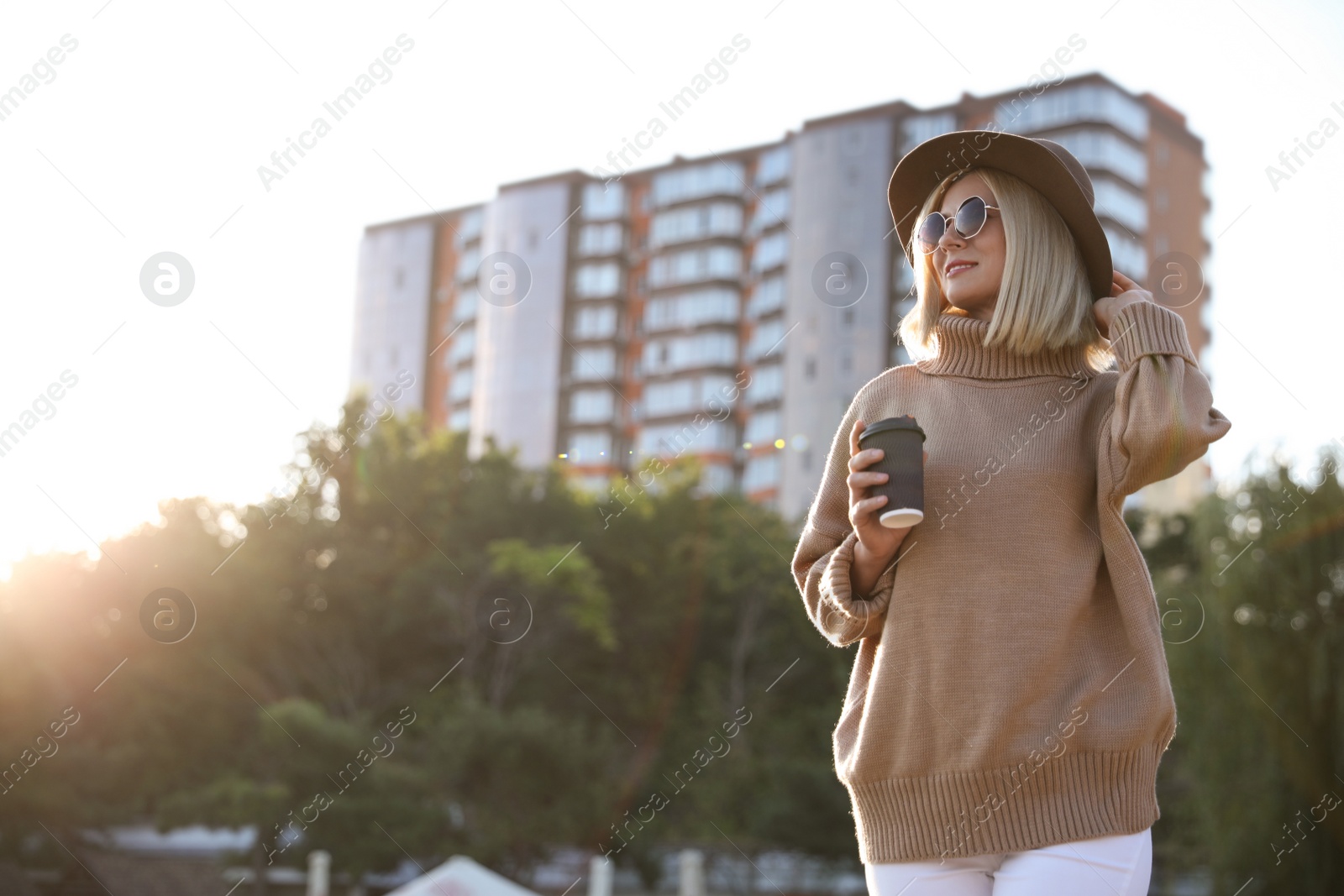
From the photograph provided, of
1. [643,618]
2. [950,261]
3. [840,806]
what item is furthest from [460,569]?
[950,261]

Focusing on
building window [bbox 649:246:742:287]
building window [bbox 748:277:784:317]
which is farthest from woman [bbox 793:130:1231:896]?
building window [bbox 649:246:742:287]

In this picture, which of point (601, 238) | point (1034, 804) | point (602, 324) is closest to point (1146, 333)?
point (1034, 804)

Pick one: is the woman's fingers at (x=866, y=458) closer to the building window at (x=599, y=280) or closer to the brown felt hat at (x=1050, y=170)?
the brown felt hat at (x=1050, y=170)

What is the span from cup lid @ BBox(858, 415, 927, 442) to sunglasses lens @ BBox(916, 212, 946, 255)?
480 mm

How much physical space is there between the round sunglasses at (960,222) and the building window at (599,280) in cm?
5278

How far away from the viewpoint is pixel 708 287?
52594 mm

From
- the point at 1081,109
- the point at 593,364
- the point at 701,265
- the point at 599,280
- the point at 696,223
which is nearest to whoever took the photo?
the point at 1081,109

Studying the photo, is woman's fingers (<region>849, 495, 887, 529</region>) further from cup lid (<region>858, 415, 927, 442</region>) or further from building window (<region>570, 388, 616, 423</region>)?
building window (<region>570, 388, 616, 423</region>)

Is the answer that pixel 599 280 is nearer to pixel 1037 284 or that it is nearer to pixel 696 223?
pixel 696 223

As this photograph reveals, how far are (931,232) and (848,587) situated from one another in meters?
0.72

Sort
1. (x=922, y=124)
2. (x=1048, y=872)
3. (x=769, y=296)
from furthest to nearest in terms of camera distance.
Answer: (x=769, y=296)
(x=922, y=124)
(x=1048, y=872)

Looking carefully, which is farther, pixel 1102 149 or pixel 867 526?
pixel 1102 149

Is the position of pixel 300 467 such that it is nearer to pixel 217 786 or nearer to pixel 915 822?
pixel 217 786

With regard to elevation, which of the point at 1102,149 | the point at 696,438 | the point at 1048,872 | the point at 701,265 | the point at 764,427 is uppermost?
the point at 1102,149
